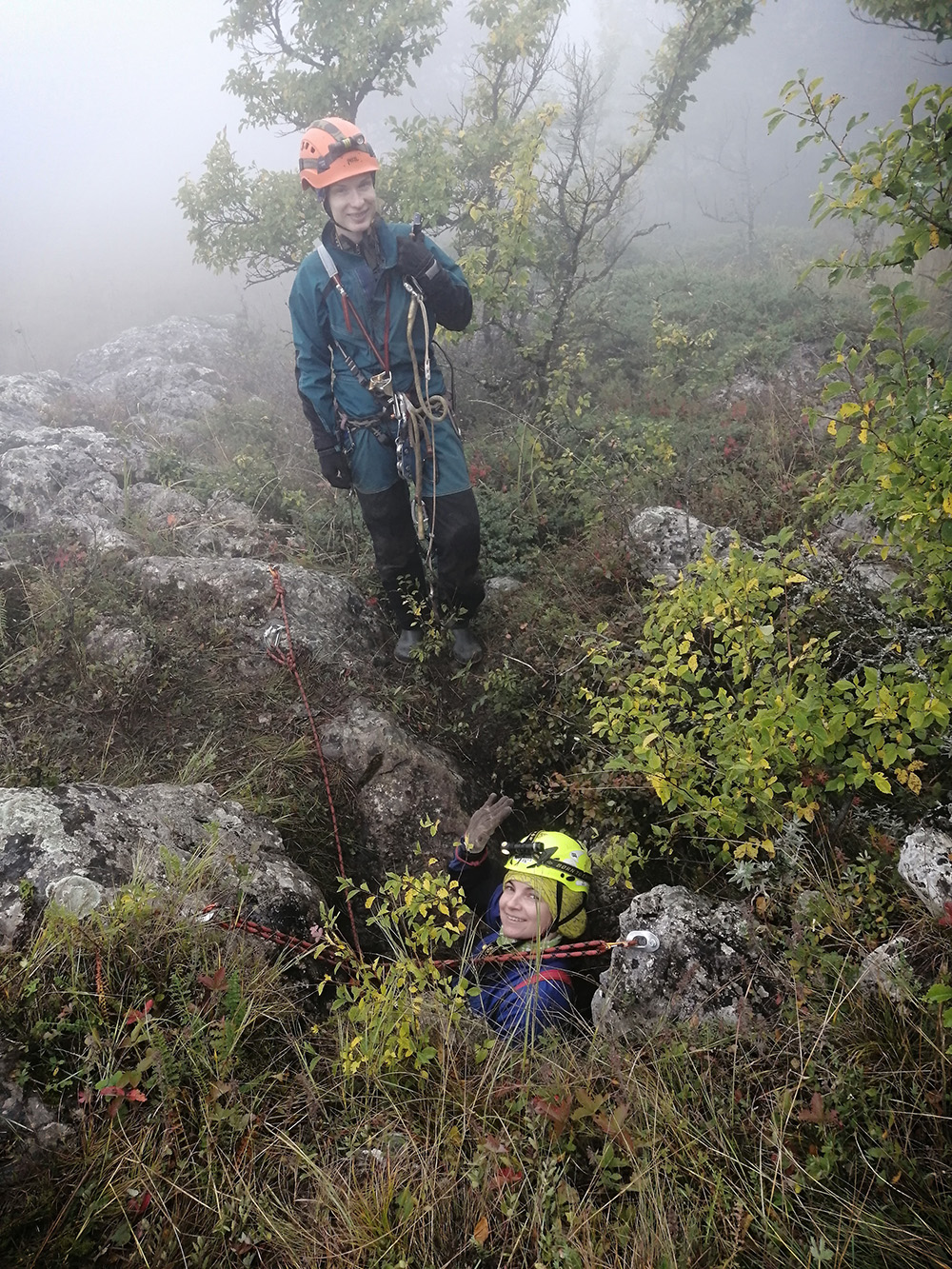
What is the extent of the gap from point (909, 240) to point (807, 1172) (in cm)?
265

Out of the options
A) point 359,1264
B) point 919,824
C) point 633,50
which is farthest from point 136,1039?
point 633,50

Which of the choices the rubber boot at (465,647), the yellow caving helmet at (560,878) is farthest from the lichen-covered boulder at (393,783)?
the yellow caving helmet at (560,878)

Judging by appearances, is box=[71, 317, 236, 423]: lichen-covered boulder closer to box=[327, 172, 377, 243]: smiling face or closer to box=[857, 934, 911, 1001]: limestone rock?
box=[327, 172, 377, 243]: smiling face

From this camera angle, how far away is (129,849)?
271 cm

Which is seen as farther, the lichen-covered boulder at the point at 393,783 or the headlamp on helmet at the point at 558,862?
the lichen-covered boulder at the point at 393,783

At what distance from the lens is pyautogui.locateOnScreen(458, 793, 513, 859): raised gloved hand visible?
10.9 feet

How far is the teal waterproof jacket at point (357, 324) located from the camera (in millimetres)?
3891

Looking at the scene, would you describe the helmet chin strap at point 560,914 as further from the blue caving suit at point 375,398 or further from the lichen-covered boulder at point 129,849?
Result: the blue caving suit at point 375,398

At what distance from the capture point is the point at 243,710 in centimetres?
404

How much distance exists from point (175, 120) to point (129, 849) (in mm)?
46379

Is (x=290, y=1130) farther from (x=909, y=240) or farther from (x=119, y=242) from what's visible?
(x=119, y=242)

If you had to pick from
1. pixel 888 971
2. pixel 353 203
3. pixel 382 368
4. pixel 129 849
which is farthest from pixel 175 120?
pixel 888 971

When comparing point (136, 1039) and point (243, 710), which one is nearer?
point (136, 1039)

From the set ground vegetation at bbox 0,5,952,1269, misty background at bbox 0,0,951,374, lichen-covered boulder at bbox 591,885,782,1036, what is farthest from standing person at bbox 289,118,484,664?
misty background at bbox 0,0,951,374
